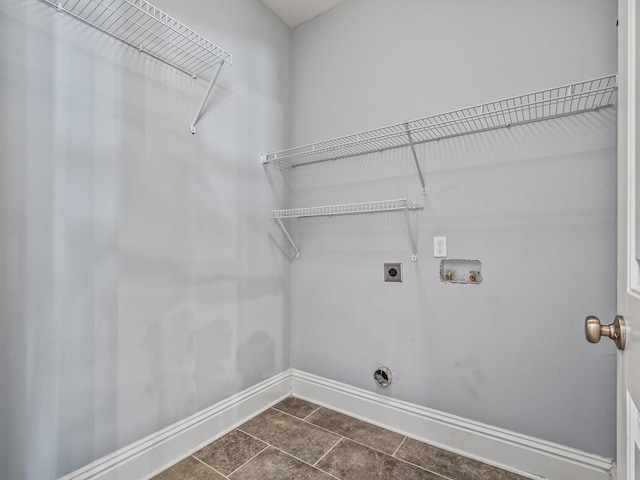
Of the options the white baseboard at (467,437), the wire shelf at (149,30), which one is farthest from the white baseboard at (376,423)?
the wire shelf at (149,30)

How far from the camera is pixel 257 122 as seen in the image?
2.05 metres

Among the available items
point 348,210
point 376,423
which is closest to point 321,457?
point 376,423

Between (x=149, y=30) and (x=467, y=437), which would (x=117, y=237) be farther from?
(x=467, y=437)

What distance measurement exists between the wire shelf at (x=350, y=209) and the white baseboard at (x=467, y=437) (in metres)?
1.08

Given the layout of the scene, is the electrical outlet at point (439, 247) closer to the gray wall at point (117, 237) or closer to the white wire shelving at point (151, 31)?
the gray wall at point (117, 237)

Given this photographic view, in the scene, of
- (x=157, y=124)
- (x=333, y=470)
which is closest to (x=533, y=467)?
(x=333, y=470)

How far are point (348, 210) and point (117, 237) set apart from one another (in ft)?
4.02

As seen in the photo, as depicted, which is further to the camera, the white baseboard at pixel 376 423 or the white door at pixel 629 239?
the white baseboard at pixel 376 423

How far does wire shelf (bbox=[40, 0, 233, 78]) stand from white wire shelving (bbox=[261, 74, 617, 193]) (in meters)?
0.66

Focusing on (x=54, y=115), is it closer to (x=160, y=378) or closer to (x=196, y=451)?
(x=160, y=378)

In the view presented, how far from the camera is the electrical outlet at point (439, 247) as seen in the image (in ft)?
5.48

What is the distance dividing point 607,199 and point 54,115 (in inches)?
86.5

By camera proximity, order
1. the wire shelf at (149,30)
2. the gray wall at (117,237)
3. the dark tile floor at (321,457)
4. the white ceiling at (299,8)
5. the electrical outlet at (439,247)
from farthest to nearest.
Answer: the white ceiling at (299,8), the electrical outlet at (439,247), the dark tile floor at (321,457), the wire shelf at (149,30), the gray wall at (117,237)

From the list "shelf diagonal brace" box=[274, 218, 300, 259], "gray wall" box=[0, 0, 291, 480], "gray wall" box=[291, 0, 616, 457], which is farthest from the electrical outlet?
"gray wall" box=[0, 0, 291, 480]
